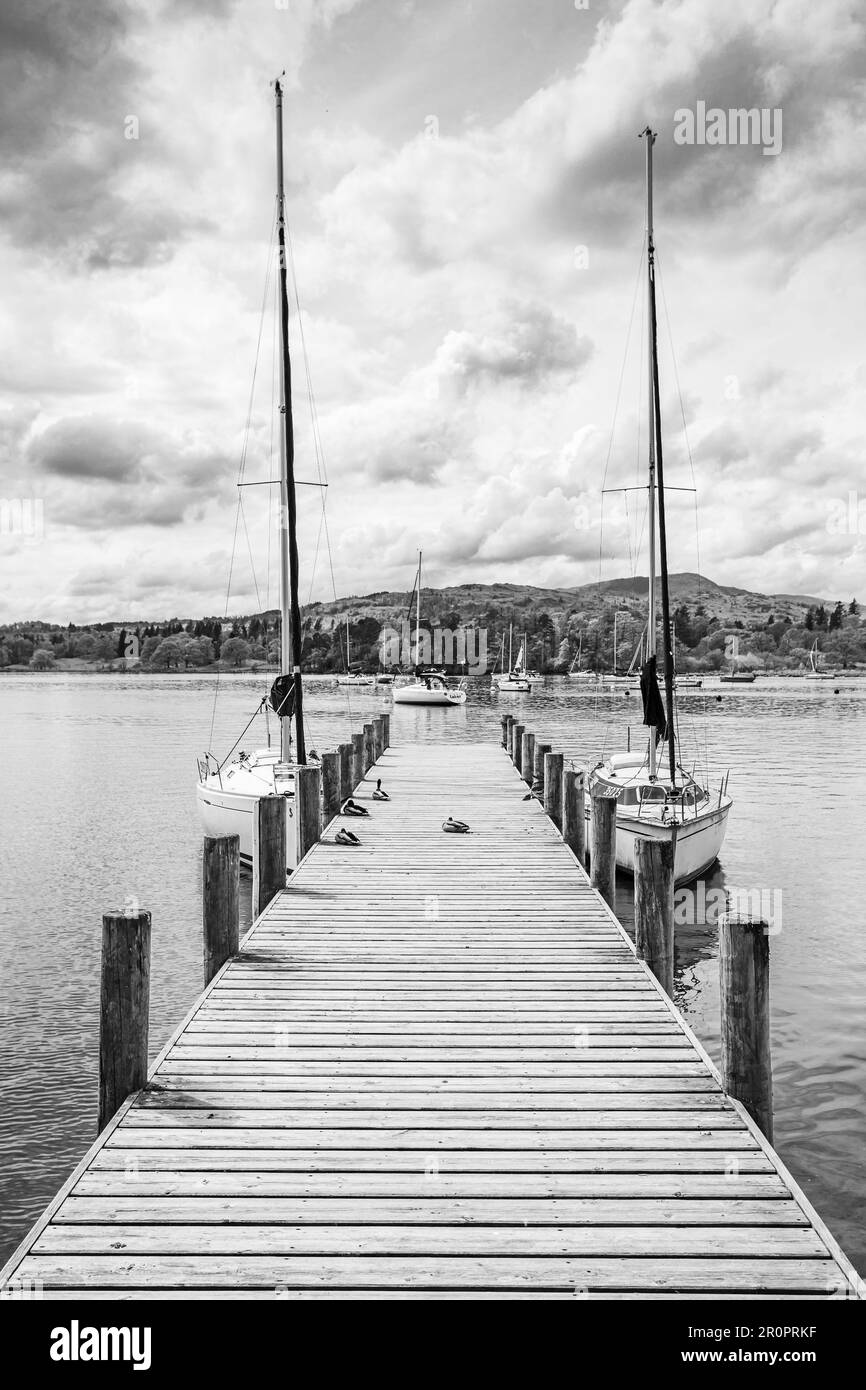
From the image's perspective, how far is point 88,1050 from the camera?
1016 centimetres

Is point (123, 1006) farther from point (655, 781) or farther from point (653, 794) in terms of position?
point (655, 781)

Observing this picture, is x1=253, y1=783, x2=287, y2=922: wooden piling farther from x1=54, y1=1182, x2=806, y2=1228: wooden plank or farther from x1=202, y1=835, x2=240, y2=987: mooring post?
x1=54, y1=1182, x2=806, y2=1228: wooden plank

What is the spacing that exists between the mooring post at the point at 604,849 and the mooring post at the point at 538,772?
246 inches

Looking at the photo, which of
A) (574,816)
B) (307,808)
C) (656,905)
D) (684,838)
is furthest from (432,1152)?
(684,838)

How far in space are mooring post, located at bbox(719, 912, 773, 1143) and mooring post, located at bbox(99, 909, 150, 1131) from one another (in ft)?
11.4

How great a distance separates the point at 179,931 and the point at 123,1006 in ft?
31.2

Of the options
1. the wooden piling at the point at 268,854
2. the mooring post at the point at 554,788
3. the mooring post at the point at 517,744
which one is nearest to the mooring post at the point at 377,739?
the mooring post at the point at 517,744

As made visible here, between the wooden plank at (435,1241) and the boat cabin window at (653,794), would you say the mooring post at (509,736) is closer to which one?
the boat cabin window at (653,794)

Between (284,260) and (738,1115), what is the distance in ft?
56.9

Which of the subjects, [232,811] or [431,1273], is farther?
[232,811]

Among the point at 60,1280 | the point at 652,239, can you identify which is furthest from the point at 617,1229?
the point at 652,239

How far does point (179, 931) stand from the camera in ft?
49.2

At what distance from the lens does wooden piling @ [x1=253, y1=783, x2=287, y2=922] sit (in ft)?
35.2
